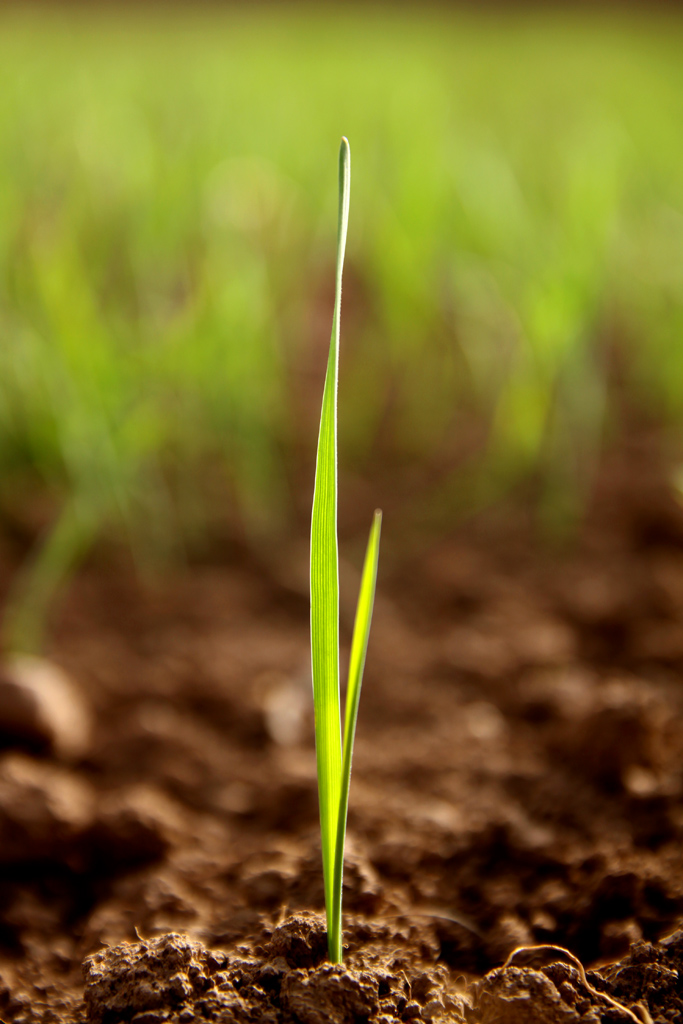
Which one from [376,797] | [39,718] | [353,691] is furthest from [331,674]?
[39,718]

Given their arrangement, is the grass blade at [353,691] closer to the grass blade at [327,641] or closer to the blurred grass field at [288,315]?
the grass blade at [327,641]

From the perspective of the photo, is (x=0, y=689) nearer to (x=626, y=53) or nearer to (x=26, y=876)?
(x=26, y=876)

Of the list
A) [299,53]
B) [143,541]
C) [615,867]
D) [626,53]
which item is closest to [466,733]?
[615,867]

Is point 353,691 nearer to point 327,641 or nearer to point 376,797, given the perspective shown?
point 327,641

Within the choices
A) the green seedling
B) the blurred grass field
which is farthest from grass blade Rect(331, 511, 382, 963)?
the blurred grass field

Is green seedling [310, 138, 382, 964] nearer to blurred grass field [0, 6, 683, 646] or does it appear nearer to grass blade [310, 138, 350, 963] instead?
grass blade [310, 138, 350, 963]
